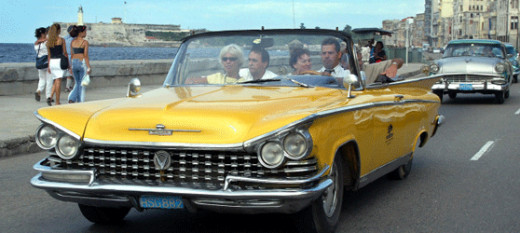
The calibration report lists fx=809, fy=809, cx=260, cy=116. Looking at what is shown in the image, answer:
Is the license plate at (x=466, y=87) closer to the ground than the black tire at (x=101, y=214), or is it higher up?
closer to the ground

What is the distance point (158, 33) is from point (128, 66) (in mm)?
168348

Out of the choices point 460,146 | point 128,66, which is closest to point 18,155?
point 460,146

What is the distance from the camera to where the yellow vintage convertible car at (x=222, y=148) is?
4863 millimetres

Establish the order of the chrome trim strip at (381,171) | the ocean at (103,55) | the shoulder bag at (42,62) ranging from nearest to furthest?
the chrome trim strip at (381,171) → the shoulder bag at (42,62) → the ocean at (103,55)

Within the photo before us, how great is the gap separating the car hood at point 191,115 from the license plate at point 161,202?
0.35 metres

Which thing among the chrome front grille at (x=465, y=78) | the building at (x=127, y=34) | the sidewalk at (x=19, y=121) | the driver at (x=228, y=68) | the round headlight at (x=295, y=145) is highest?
the driver at (x=228, y=68)

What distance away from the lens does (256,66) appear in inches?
263

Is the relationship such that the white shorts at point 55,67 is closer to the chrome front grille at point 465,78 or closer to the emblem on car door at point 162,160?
the chrome front grille at point 465,78

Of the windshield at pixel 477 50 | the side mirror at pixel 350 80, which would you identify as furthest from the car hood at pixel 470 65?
the side mirror at pixel 350 80

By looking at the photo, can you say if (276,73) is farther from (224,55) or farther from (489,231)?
(489,231)

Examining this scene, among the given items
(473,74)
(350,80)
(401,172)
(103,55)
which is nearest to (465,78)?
(473,74)

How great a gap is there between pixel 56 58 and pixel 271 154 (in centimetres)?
1228

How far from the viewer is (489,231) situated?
5.89m

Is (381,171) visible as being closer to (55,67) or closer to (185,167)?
(185,167)
